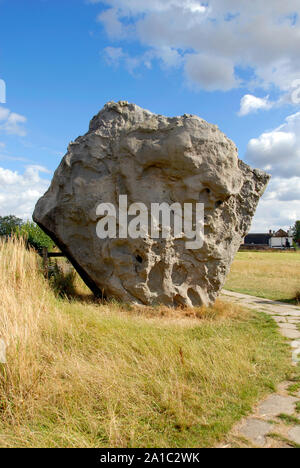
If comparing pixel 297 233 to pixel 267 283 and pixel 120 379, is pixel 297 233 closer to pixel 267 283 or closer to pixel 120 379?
pixel 267 283

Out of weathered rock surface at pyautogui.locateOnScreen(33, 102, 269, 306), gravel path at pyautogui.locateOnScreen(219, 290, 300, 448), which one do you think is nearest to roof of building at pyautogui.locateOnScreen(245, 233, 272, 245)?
weathered rock surface at pyautogui.locateOnScreen(33, 102, 269, 306)

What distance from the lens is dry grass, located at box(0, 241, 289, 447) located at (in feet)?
9.50

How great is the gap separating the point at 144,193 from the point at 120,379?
404 centimetres

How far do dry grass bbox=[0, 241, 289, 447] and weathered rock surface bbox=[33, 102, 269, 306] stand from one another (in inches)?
61.6

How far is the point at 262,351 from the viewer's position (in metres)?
5.00

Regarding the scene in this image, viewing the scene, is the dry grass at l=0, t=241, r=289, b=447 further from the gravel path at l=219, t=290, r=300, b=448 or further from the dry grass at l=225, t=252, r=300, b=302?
the dry grass at l=225, t=252, r=300, b=302

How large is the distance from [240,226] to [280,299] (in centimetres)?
391

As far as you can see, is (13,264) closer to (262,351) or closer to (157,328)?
→ (157,328)

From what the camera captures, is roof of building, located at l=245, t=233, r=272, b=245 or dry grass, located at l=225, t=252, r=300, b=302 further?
roof of building, located at l=245, t=233, r=272, b=245

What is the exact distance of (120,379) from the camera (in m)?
3.60

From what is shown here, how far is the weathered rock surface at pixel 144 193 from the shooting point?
6859 millimetres

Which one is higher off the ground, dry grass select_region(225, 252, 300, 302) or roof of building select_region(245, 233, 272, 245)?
roof of building select_region(245, 233, 272, 245)

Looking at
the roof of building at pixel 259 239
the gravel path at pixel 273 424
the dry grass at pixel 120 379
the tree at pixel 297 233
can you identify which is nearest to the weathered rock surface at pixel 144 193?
the dry grass at pixel 120 379

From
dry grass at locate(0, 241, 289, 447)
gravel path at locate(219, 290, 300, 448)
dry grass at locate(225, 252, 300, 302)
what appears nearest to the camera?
gravel path at locate(219, 290, 300, 448)
